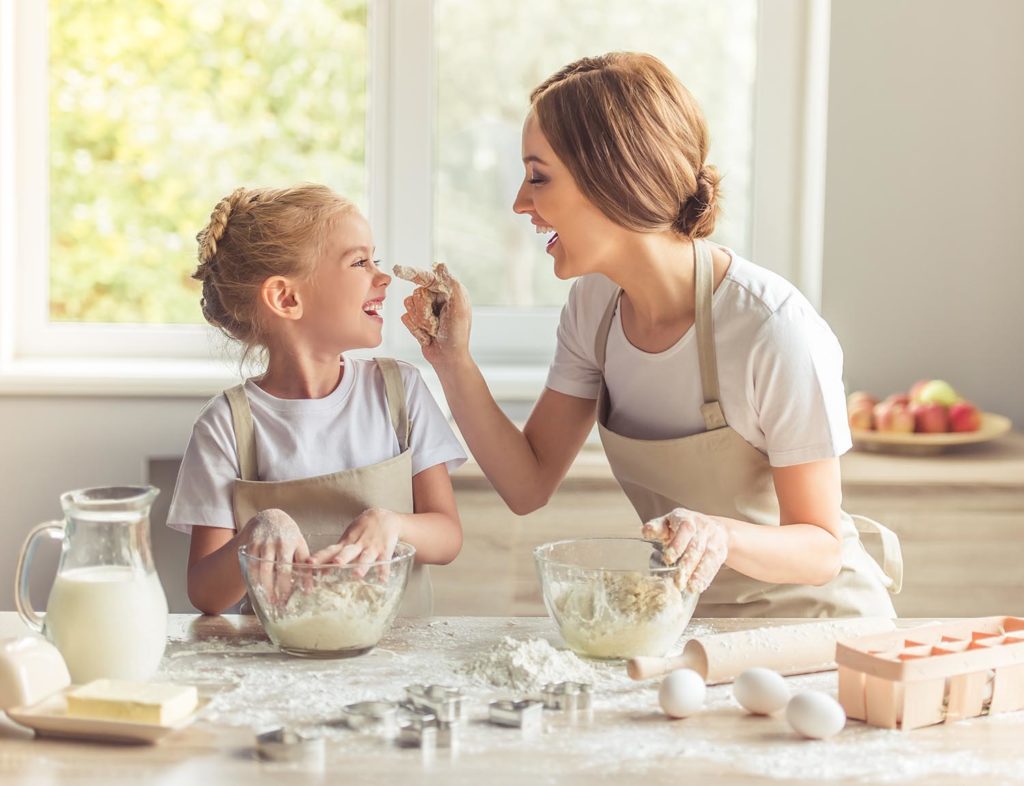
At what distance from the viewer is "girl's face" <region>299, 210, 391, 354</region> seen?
5.74ft

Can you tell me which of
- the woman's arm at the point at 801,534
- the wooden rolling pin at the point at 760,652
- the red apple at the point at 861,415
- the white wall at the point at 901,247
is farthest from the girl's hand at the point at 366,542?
the red apple at the point at 861,415

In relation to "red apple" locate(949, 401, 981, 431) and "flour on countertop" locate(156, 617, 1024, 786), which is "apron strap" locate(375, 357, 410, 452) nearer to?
"flour on countertop" locate(156, 617, 1024, 786)

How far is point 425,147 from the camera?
2.99 metres

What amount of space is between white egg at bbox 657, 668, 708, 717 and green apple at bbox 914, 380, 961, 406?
1.67 m

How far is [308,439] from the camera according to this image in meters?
1.72

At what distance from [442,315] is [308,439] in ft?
0.88

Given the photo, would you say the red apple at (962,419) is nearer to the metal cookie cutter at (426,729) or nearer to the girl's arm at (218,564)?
the girl's arm at (218,564)

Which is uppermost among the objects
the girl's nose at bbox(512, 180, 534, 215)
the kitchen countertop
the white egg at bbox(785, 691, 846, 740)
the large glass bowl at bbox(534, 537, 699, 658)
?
the girl's nose at bbox(512, 180, 534, 215)

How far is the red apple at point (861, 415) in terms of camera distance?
2646mm

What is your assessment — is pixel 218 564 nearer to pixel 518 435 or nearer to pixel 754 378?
pixel 518 435

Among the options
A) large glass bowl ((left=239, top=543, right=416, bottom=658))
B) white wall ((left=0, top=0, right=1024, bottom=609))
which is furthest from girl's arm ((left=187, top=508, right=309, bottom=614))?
white wall ((left=0, top=0, right=1024, bottom=609))

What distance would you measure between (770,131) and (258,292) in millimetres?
1654

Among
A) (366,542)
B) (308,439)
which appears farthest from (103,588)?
(308,439)

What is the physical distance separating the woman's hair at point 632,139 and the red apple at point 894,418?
1.09 m
